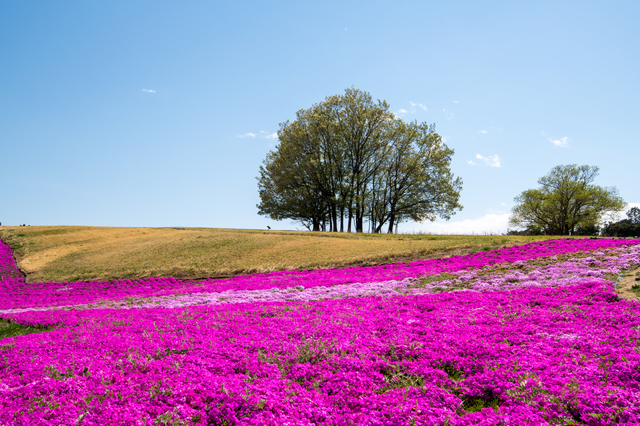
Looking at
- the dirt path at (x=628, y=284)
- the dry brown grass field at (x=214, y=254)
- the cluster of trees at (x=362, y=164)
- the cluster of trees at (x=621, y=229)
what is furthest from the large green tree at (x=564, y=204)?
the dirt path at (x=628, y=284)

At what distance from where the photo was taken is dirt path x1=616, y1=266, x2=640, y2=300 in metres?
8.59

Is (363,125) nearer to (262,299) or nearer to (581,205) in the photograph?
(581,205)

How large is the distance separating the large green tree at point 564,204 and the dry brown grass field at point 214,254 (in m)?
30.0

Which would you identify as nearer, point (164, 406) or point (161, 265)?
point (164, 406)

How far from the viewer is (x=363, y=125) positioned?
4606 centimetres

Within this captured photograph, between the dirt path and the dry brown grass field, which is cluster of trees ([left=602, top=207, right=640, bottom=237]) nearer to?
the dry brown grass field

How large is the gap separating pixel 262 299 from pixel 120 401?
9.16m

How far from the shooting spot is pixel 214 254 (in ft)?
92.7

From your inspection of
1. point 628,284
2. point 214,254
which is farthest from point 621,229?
point 214,254

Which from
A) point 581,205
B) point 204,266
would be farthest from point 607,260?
point 581,205

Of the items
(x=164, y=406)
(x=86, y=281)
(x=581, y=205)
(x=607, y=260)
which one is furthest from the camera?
(x=581, y=205)

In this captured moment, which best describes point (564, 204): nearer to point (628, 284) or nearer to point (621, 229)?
point (621, 229)

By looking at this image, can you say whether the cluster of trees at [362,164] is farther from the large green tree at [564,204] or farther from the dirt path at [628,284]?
the dirt path at [628,284]

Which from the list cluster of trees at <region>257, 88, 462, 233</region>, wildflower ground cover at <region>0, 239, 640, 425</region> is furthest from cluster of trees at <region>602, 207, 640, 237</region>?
wildflower ground cover at <region>0, 239, 640, 425</region>
